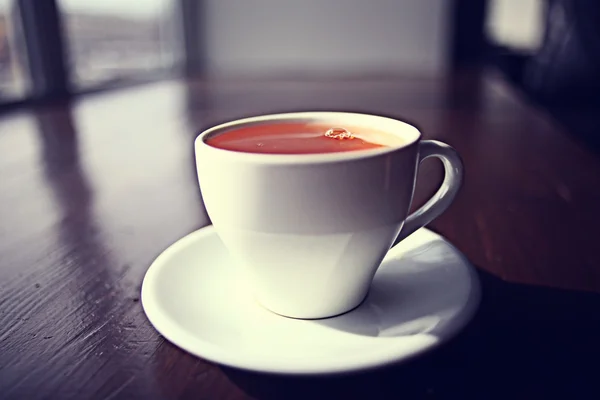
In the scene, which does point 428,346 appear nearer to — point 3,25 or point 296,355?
point 296,355

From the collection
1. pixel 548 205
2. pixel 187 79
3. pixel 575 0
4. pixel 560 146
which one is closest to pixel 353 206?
pixel 548 205

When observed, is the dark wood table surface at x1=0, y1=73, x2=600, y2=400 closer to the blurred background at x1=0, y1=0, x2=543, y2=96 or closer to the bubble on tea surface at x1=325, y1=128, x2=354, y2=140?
the bubble on tea surface at x1=325, y1=128, x2=354, y2=140

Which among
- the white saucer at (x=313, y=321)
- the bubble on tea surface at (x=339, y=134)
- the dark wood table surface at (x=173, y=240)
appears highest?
the bubble on tea surface at (x=339, y=134)

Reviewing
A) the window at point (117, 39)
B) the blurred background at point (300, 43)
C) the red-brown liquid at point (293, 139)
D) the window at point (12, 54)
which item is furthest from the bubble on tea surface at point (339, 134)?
the window at point (117, 39)

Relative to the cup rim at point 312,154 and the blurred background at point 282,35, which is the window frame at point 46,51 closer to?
the blurred background at point 282,35

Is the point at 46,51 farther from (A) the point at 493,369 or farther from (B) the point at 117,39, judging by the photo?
(A) the point at 493,369
